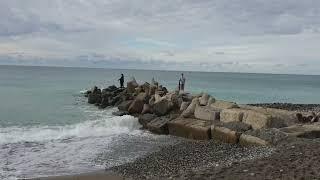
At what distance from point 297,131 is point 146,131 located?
27.3ft

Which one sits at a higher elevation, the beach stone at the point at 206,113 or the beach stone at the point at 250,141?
the beach stone at the point at 206,113

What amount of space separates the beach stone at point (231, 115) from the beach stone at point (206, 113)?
359 millimetres

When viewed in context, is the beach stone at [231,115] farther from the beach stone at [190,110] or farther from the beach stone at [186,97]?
the beach stone at [186,97]

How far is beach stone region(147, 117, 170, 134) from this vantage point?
74.5 ft

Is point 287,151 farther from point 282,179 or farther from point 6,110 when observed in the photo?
point 6,110

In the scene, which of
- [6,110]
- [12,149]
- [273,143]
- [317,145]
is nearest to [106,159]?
[12,149]

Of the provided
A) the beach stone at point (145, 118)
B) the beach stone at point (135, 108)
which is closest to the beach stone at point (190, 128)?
the beach stone at point (145, 118)

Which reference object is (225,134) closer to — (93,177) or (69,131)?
(93,177)

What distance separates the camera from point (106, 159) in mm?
16734

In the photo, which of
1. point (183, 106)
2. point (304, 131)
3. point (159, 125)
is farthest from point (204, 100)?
point (304, 131)

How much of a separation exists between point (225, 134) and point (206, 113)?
387 centimetres

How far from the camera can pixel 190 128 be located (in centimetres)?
2130

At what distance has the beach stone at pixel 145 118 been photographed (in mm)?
24641

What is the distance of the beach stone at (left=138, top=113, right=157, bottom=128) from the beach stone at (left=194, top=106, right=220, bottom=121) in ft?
8.83
